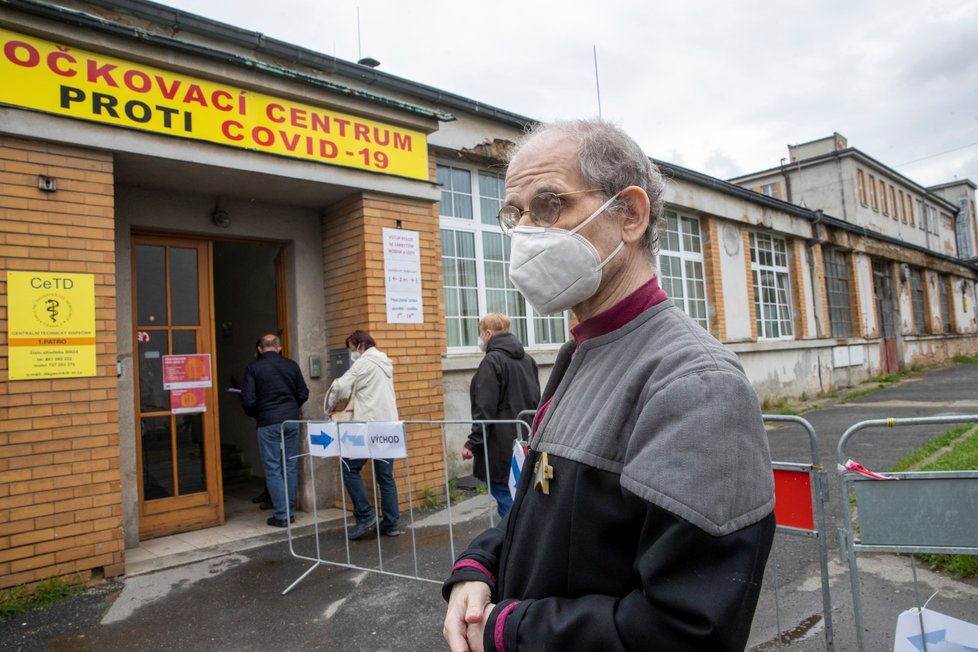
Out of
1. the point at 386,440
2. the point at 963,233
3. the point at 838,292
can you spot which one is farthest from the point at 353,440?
the point at 963,233

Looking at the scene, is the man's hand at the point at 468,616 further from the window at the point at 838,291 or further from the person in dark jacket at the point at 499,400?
the window at the point at 838,291

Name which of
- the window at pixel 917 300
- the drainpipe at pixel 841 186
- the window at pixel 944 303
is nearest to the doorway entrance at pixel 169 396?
the window at pixel 917 300

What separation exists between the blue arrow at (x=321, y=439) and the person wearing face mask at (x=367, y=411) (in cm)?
52

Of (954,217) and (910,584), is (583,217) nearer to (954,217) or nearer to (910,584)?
(910,584)

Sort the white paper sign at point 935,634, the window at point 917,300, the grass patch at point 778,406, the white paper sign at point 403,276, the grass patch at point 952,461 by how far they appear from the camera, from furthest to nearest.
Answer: the window at point 917,300 → the grass patch at point 778,406 → the white paper sign at point 403,276 → the grass patch at point 952,461 → the white paper sign at point 935,634

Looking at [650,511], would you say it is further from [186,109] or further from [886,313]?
[886,313]

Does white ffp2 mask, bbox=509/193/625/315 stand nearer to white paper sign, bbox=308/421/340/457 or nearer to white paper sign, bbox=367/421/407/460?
white paper sign, bbox=367/421/407/460

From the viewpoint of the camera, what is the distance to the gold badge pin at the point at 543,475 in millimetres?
1290

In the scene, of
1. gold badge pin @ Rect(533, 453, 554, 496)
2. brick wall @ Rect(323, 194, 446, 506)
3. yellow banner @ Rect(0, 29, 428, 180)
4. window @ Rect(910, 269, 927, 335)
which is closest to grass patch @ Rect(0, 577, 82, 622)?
brick wall @ Rect(323, 194, 446, 506)

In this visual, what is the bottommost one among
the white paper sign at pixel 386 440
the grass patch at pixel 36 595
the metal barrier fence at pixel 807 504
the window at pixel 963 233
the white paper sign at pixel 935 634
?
the grass patch at pixel 36 595

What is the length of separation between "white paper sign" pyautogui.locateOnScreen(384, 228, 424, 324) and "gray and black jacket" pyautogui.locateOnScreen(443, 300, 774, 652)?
5.56 meters

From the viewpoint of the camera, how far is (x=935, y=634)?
233cm

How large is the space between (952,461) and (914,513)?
4535 mm

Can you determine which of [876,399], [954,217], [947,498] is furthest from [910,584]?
[954,217]
